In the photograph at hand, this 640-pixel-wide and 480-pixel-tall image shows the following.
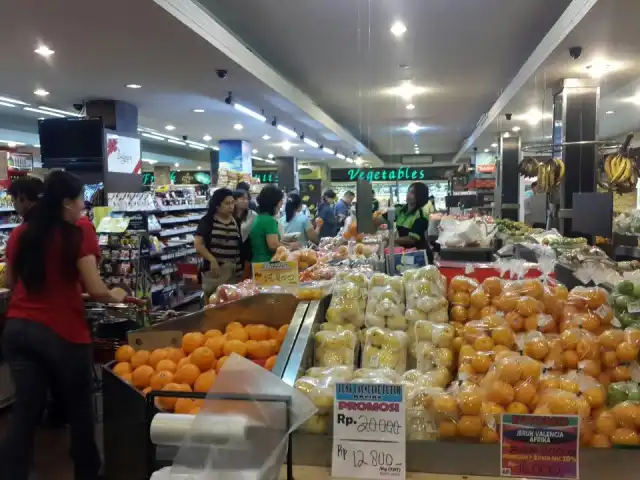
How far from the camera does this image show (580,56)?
7.09 m

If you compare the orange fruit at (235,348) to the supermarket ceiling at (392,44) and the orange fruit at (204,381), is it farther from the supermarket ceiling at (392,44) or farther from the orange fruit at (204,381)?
the supermarket ceiling at (392,44)

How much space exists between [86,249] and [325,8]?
4.34m

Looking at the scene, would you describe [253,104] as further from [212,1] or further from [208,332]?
[208,332]

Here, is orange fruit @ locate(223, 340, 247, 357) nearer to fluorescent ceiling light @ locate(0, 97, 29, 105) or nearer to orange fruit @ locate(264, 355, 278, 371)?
orange fruit @ locate(264, 355, 278, 371)

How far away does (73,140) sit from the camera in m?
9.23

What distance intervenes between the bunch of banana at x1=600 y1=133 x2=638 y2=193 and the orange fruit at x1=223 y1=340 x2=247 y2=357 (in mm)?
5514

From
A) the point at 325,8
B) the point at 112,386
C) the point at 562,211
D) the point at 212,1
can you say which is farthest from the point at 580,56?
the point at 112,386

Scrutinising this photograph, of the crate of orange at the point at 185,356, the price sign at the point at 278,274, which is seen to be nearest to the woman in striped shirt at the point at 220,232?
the price sign at the point at 278,274

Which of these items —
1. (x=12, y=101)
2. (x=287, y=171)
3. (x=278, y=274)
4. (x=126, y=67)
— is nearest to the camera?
(x=278, y=274)

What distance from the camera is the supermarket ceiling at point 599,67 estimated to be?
18.7 ft

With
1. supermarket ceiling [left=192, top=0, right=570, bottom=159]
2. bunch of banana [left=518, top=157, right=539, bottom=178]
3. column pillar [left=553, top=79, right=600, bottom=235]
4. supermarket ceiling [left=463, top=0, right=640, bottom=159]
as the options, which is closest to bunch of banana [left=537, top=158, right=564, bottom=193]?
bunch of banana [left=518, top=157, right=539, bottom=178]

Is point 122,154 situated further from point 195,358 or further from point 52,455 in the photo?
point 195,358

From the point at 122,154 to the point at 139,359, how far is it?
774 centimetres

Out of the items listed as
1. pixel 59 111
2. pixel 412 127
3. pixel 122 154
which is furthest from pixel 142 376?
pixel 412 127
